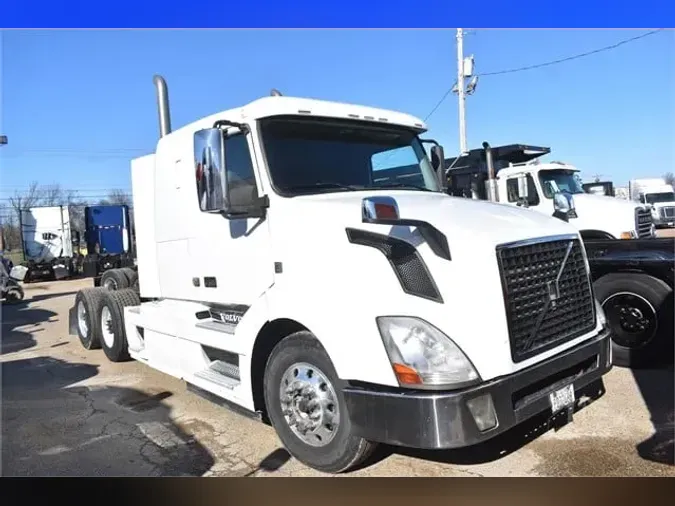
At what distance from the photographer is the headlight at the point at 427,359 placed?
2.95 metres

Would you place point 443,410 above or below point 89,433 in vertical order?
above

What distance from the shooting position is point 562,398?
3.40m

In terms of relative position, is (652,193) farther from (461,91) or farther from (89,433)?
(89,433)

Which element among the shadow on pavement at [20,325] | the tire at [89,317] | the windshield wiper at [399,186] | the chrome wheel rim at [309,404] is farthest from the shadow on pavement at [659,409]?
the shadow on pavement at [20,325]

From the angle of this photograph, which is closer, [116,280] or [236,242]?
[236,242]

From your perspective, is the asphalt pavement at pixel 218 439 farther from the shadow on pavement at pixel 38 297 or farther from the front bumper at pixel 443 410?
the shadow on pavement at pixel 38 297

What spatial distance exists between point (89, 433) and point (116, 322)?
2.24 meters

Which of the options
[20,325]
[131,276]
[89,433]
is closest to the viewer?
[89,433]

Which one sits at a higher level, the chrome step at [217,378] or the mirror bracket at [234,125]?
the mirror bracket at [234,125]

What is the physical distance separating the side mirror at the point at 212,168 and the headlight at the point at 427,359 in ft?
5.40

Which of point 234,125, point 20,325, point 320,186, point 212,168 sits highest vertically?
point 234,125

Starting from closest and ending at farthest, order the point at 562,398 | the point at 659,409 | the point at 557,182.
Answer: the point at 562,398 → the point at 659,409 → the point at 557,182

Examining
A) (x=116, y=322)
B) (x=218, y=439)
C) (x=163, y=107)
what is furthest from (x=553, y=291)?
(x=116, y=322)

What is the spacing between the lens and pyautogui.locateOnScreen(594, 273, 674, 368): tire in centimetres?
536
